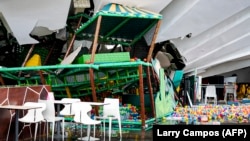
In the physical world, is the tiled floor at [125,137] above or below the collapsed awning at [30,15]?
below

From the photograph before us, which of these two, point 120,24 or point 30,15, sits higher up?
point 30,15

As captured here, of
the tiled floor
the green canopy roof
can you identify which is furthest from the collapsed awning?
the tiled floor

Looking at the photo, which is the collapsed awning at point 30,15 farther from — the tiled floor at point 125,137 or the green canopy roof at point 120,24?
the tiled floor at point 125,137

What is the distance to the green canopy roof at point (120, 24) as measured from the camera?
12.1 m

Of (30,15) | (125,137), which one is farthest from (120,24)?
(125,137)

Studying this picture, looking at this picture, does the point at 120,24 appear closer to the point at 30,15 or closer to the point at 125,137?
the point at 30,15

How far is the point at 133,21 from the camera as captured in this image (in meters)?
13.3

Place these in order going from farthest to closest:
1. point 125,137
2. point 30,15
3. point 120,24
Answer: point 120,24 → point 30,15 → point 125,137

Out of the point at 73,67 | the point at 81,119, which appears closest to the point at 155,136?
the point at 81,119

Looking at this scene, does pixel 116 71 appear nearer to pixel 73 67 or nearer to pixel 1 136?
pixel 73 67

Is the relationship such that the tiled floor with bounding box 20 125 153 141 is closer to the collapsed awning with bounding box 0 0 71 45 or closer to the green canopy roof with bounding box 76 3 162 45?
the green canopy roof with bounding box 76 3 162 45

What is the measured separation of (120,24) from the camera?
13.2 m

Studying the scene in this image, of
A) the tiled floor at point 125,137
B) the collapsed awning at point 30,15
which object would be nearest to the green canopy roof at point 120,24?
the collapsed awning at point 30,15

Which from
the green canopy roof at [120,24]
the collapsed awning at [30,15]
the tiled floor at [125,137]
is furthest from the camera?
the collapsed awning at [30,15]
